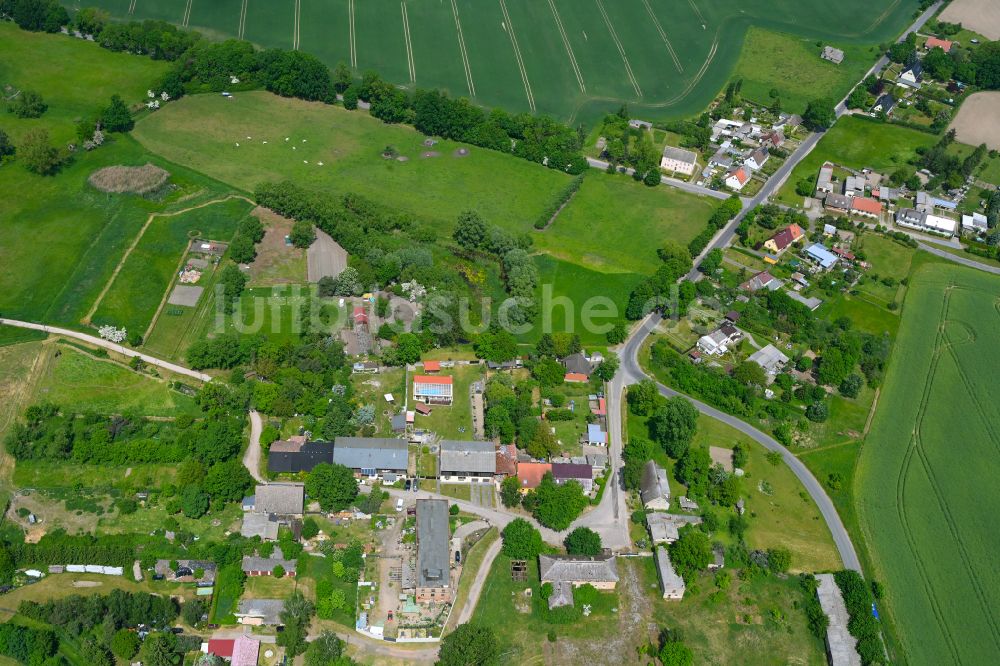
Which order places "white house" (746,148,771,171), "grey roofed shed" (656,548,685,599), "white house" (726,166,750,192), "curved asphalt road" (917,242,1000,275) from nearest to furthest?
"grey roofed shed" (656,548,685,599) < "curved asphalt road" (917,242,1000,275) < "white house" (726,166,750,192) < "white house" (746,148,771,171)

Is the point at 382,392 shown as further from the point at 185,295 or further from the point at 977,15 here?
the point at 977,15

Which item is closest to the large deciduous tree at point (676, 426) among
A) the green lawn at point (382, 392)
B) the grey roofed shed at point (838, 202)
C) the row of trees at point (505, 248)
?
the row of trees at point (505, 248)

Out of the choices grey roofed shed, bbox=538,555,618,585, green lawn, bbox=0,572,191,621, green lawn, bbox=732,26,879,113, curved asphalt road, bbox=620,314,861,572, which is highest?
green lawn, bbox=732,26,879,113

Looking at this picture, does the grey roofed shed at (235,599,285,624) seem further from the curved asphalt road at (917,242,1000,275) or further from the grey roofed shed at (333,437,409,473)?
the curved asphalt road at (917,242,1000,275)

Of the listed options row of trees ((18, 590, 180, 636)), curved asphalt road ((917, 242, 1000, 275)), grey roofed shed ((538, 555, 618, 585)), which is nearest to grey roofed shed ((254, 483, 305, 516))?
row of trees ((18, 590, 180, 636))

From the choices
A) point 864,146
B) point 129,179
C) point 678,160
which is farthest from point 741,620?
point 129,179

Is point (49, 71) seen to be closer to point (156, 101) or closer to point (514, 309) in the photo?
point (156, 101)

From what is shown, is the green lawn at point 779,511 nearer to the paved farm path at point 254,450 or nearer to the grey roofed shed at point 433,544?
the grey roofed shed at point 433,544
